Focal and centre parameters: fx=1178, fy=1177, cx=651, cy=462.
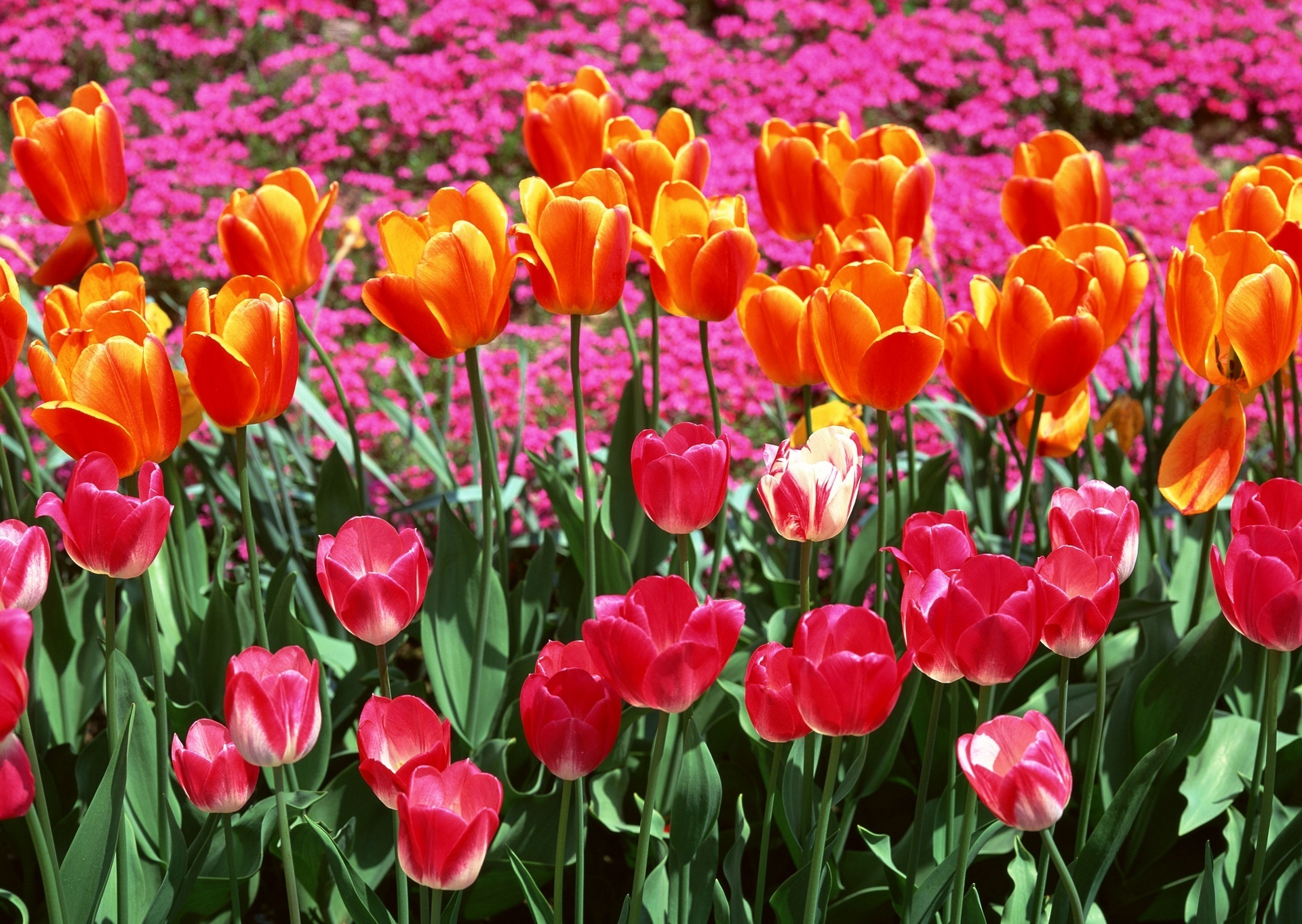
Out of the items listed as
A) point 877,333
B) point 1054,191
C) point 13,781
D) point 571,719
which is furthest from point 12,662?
point 1054,191

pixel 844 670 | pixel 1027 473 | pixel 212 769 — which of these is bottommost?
pixel 1027 473

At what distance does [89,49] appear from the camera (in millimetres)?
6398

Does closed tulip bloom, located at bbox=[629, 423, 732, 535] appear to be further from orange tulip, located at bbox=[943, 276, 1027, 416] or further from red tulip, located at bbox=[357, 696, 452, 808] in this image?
orange tulip, located at bbox=[943, 276, 1027, 416]

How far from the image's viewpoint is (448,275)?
3.89 ft

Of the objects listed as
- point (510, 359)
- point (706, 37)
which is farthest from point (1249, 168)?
Result: point (706, 37)

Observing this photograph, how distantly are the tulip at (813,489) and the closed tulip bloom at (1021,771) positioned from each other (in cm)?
24

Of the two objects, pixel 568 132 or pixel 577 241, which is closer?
pixel 577 241

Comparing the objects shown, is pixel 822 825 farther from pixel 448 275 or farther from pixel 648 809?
pixel 448 275

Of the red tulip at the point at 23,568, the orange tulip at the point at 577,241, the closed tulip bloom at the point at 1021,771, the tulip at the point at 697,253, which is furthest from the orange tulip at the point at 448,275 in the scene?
the closed tulip bloom at the point at 1021,771

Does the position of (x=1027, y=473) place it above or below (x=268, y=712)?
below

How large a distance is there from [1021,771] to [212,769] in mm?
570

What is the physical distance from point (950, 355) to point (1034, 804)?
0.73m

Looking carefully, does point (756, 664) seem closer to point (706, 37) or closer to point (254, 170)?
point (254, 170)

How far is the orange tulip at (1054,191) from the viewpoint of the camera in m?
1.63
